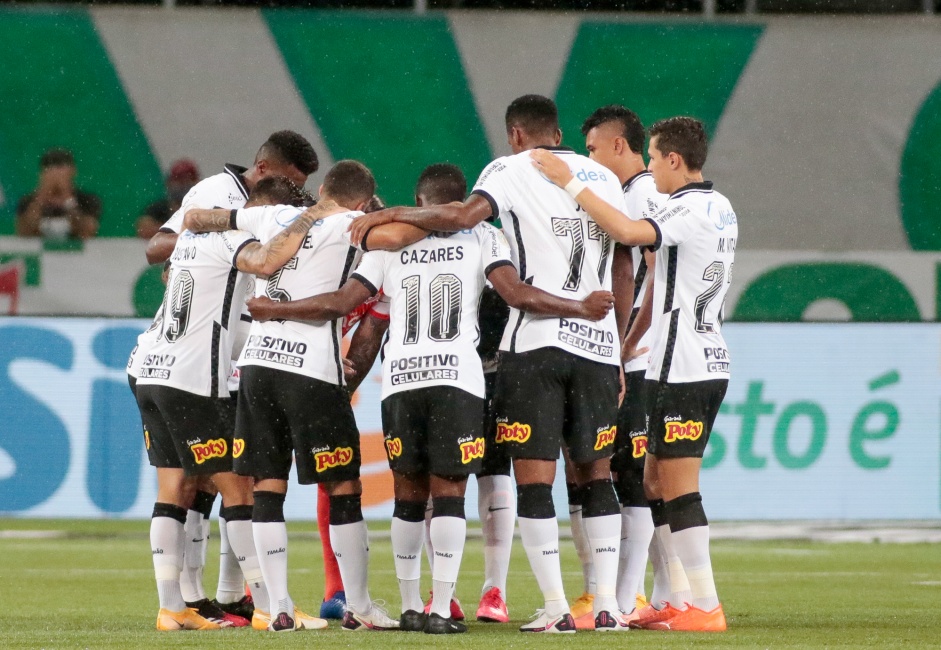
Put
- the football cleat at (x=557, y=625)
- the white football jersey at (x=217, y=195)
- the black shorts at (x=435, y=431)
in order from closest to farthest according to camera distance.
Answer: the football cleat at (x=557, y=625) < the black shorts at (x=435, y=431) < the white football jersey at (x=217, y=195)

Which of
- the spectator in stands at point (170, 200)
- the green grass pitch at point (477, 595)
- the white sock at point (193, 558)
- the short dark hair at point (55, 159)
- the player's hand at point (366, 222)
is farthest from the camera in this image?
the short dark hair at point (55, 159)

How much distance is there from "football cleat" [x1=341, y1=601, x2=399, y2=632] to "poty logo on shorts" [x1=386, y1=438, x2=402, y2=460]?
2.41 feet

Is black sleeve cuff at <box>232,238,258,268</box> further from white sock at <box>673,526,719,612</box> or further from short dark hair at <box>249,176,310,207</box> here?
white sock at <box>673,526,719,612</box>

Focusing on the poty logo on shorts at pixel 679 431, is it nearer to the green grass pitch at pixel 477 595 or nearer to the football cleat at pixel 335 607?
the green grass pitch at pixel 477 595

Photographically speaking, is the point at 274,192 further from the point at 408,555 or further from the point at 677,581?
the point at 677,581

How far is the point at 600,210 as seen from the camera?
6.25 m

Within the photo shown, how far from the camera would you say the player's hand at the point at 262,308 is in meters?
6.52

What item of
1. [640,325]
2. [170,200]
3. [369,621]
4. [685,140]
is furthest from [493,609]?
[170,200]

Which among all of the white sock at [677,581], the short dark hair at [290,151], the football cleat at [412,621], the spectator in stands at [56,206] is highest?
the spectator in stands at [56,206]

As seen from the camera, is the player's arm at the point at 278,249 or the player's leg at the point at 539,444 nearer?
the player's leg at the point at 539,444

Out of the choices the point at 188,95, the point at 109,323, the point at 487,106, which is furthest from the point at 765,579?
the point at 188,95

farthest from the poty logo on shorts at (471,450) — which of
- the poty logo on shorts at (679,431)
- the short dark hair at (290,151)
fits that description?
the short dark hair at (290,151)

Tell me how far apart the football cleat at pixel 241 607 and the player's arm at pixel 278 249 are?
5.71ft

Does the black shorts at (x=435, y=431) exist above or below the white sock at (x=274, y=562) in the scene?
above
